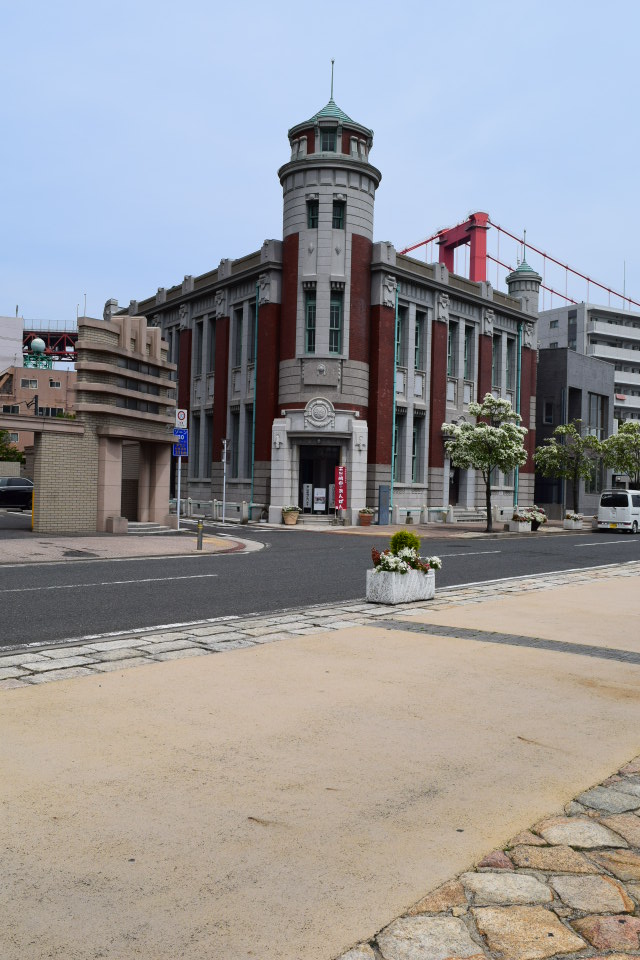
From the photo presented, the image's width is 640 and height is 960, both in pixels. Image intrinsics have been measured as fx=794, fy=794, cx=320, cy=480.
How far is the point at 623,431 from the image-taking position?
51062 millimetres

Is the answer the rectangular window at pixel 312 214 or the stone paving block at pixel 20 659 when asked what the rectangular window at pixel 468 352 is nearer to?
the rectangular window at pixel 312 214

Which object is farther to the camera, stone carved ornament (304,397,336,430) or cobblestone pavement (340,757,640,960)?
stone carved ornament (304,397,336,430)

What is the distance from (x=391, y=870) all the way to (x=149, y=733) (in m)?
2.46

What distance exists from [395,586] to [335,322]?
1134 inches

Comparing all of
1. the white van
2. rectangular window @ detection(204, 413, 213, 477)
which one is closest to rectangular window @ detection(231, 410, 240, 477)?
rectangular window @ detection(204, 413, 213, 477)

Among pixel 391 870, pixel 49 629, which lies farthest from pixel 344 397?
pixel 391 870

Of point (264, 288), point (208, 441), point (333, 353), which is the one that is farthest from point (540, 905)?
point (208, 441)

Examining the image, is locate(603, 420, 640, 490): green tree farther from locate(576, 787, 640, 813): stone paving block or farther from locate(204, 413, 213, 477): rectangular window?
locate(576, 787, 640, 813): stone paving block

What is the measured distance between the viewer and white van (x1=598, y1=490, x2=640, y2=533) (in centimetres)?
3994

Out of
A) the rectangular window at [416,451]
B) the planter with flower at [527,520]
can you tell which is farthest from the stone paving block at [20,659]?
the rectangular window at [416,451]

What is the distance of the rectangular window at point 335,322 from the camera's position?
3959cm

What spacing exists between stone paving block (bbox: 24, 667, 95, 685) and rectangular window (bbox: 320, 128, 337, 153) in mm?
37901

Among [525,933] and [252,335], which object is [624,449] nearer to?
[252,335]

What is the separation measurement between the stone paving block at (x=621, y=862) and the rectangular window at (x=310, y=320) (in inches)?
1447
